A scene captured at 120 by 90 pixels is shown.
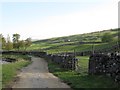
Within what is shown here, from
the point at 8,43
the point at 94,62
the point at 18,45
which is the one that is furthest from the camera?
the point at 18,45

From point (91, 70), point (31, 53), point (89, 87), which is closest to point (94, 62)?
point (91, 70)

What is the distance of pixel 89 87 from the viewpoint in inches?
899

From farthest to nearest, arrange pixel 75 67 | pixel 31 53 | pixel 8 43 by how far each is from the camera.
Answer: pixel 8 43, pixel 31 53, pixel 75 67

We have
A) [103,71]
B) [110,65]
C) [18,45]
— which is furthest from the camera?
[18,45]

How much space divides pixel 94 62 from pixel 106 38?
12307cm

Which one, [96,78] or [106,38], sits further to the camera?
[106,38]

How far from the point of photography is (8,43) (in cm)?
15012

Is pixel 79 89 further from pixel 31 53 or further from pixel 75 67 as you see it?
pixel 31 53

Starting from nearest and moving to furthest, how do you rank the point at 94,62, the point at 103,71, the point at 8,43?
the point at 103,71 → the point at 94,62 → the point at 8,43

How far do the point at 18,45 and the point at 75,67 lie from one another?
12372 centimetres

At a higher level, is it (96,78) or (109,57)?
(109,57)

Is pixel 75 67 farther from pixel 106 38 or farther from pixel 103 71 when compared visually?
pixel 106 38

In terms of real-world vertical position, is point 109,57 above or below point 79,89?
above

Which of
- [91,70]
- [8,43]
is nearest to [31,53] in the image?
[8,43]
